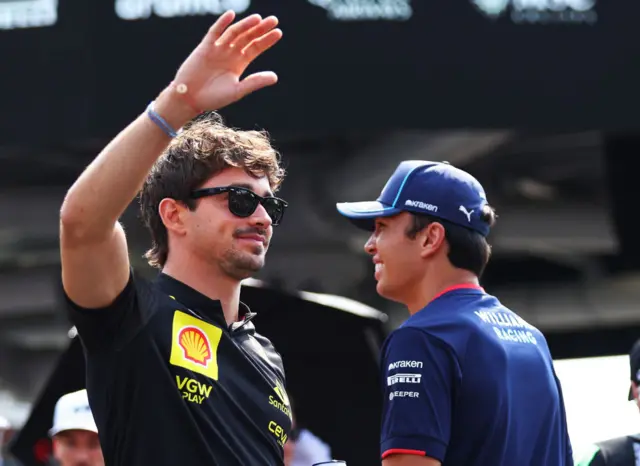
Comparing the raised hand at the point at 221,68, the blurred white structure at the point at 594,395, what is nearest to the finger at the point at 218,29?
the raised hand at the point at 221,68

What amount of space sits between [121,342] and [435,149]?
5.25m

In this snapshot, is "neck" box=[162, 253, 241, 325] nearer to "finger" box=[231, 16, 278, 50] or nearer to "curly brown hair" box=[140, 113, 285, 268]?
"curly brown hair" box=[140, 113, 285, 268]

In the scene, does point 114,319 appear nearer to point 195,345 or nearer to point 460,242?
point 195,345

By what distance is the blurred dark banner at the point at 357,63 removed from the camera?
20.1 ft

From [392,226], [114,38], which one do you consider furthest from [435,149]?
[392,226]

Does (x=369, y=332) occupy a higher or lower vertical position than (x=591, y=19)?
lower

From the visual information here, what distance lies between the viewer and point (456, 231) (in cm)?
304

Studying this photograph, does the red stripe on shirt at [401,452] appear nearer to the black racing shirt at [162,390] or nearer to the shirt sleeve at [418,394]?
the shirt sleeve at [418,394]

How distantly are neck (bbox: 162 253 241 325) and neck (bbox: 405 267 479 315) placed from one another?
0.45 meters

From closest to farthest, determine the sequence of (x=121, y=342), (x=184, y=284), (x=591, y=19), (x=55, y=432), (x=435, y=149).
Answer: (x=121, y=342) < (x=184, y=284) < (x=55, y=432) < (x=591, y=19) < (x=435, y=149)

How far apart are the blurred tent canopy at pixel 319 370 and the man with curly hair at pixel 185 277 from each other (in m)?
1.34

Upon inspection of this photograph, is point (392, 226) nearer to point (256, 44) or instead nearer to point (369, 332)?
point (256, 44)

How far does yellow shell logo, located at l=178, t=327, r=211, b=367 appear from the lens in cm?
262

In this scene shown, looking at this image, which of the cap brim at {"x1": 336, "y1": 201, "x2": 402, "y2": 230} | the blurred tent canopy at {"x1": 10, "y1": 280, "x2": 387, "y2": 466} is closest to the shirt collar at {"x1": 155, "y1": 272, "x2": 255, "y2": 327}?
the cap brim at {"x1": 336, "y1": 201, "x2": 402, "y2": 230}
